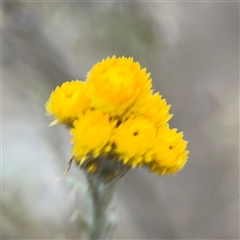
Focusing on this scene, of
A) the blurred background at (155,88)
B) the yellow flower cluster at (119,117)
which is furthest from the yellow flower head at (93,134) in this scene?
the blurred background at (155,88)

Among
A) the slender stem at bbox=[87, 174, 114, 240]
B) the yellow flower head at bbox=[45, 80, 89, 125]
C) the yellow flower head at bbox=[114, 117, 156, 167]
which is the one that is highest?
the yellow flower head at bbox=[45, 80, 89, 125]

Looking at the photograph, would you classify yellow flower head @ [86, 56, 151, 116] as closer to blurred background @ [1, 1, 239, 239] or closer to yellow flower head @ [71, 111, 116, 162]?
A: yellow flower head @ [71, 111, 116, 162]

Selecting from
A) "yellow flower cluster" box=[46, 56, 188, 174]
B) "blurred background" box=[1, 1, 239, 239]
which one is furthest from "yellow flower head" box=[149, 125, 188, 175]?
"blurred background" box=[1, 1, 239, 239]

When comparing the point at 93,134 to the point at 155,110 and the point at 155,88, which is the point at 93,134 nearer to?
the point at 155,110

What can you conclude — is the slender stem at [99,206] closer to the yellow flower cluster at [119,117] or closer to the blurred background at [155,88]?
the yellow flower cluster at [119,117]

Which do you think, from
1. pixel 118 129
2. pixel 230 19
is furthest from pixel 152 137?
pixel 230 19

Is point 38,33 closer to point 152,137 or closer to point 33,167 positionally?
point 33,167

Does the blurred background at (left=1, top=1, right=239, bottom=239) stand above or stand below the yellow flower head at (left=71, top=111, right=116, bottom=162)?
above
